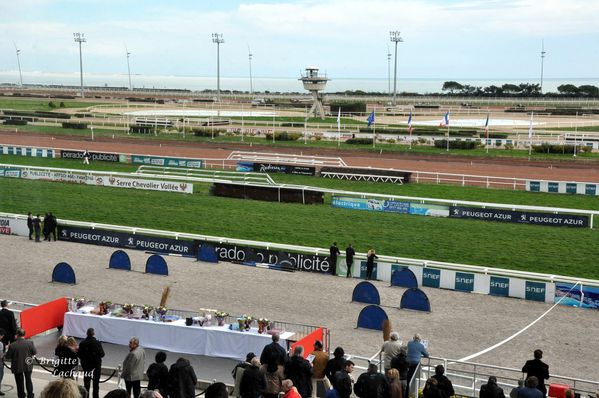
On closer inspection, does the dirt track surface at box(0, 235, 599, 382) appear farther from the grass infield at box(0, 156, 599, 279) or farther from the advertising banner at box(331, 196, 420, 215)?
the advertising banner at box(331, 196, 420, 215)

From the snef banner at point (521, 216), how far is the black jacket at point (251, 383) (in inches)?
938

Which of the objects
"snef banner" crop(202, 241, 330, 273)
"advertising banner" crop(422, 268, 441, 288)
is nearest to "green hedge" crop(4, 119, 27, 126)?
"snef banner" crop(202, 241, 330, 273)

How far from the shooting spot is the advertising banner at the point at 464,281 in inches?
930

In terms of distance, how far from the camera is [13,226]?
3045cm

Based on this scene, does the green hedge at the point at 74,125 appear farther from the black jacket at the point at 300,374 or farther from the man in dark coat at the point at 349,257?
the black jacket at the point at 300,374

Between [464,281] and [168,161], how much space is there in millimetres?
28896

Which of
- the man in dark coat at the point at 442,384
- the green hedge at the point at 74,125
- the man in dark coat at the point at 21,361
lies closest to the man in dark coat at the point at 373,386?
the man in dark coat at the point at 442,384

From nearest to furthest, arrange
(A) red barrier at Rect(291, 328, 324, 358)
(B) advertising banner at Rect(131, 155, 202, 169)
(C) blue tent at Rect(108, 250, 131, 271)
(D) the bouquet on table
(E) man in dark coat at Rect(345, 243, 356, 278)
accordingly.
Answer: (A) red barrier at Rect(291, 328, 324, 358) < (D) the bouquet on table < (E) man in dark coat at Rect(345, 243, 356, 278) < (C) blue tent at Rect(108, 250, 131, 271) < (B) advertising banner at Rect(131, 155, 202, 169)

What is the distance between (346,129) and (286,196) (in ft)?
128

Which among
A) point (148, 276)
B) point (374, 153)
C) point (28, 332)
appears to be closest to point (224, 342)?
point (28, 332)

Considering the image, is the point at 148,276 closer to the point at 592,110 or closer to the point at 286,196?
the point at 286,196

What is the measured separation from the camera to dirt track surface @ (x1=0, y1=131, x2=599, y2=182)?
160 ft

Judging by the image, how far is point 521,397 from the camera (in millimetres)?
10961

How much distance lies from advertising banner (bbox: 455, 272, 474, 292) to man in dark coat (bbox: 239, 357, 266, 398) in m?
13.4
